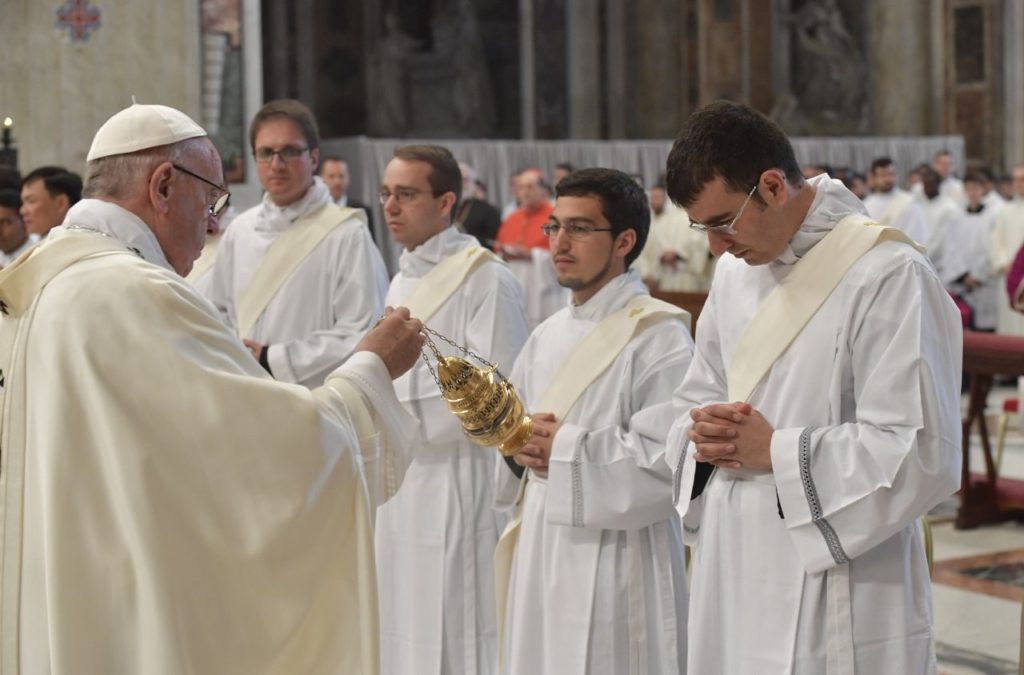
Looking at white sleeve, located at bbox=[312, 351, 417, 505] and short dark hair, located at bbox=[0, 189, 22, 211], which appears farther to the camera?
short dark hair, located at bbox=[0, 189, 22, 211]

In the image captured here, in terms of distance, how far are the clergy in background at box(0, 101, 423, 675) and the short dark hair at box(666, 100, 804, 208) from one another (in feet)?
3.14

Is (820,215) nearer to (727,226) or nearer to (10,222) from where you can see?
(727,226)

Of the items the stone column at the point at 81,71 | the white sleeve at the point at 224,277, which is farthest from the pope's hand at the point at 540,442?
the stone column at the point at 81,71

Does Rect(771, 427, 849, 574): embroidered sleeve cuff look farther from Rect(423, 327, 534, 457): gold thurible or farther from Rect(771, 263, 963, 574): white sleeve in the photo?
Rect(423, 327, 534, 457): gold thurible

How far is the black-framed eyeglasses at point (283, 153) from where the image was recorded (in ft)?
17.6

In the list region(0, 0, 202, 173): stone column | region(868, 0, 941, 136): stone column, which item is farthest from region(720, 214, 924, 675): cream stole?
region(868, 0, 941, 136): stone column

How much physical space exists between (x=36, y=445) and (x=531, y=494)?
1.70 metres

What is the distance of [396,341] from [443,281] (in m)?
1.72

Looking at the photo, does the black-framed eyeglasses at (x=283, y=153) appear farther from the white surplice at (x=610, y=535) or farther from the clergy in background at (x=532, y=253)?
the clergy in background at (x=532, y=253)

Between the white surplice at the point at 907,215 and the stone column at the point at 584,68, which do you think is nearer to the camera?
the white surplice at the point at 907,215

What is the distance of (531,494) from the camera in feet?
14.2

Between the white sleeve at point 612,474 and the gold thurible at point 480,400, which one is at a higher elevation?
the gold thurible at point 480,400

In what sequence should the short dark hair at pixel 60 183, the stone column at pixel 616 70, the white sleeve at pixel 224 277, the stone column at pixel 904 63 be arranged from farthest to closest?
1. the stone column at pixel 904 63
2. the stone column at pixel 616 70
3. the short dark hair at pixel 60 183
4. the white sleeve at pixel 224 277

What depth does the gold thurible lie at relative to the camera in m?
3.71
